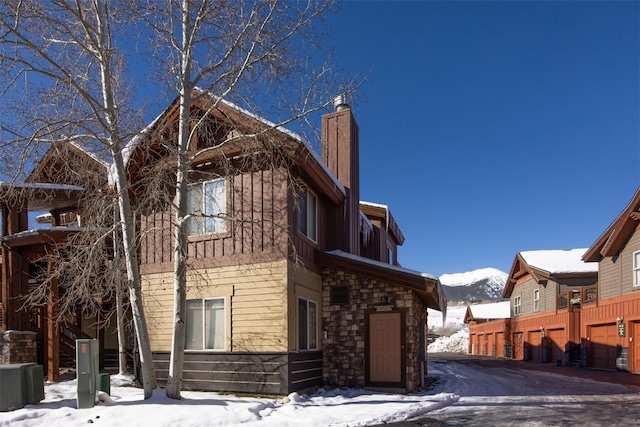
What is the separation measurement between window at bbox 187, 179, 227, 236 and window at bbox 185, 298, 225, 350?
166 cm

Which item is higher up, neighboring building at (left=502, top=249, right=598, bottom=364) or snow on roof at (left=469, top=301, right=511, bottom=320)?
neighboring building at (left=502, top=249, right=598, bottom=364)

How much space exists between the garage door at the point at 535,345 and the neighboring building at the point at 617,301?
525cm

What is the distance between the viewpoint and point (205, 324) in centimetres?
1165

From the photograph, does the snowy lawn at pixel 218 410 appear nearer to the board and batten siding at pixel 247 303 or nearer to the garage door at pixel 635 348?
the board and batten siding at pixel 247 303

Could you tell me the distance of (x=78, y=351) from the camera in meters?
8.93

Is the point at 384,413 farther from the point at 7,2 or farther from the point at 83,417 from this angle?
the point at 7,2

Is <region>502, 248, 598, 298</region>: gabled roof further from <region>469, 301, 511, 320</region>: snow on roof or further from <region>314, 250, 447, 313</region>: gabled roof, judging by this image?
<region>314, 250, 447, 313</region>: gabled roof

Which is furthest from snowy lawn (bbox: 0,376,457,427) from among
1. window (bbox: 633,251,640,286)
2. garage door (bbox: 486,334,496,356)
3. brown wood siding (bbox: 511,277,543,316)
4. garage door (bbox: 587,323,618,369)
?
garage door (bbox: 486,334,496,356)

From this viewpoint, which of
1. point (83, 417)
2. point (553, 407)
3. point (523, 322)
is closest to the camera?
point (83, 417)

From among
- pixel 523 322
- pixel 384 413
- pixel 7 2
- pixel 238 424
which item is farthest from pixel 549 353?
pixel 7 2

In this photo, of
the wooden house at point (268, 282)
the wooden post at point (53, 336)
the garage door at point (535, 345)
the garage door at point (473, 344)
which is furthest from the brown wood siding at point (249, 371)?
the garage door at point (473, 344)

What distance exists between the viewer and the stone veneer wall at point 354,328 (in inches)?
480

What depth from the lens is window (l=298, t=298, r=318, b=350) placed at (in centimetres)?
1155

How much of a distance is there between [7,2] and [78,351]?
603cm
